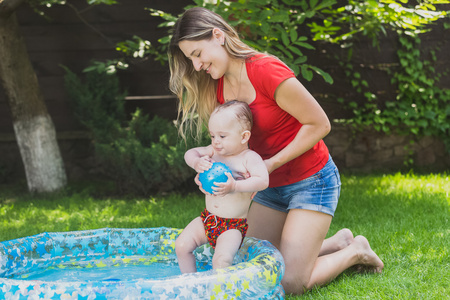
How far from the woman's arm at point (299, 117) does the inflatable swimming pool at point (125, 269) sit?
435mm

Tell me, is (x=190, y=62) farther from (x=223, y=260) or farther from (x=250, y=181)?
(x=223, y=260)

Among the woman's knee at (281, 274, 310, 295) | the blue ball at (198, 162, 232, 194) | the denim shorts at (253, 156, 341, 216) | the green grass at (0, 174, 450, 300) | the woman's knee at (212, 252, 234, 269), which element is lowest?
the green grass at (0, 174, 450, 300)

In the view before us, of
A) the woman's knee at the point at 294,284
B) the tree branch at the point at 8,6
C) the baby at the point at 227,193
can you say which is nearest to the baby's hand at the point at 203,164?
the baby at the point at 227,193

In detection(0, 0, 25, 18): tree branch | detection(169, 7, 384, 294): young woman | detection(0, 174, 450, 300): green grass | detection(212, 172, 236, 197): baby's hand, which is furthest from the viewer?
detection(0, 0, 25, 18): tree branch

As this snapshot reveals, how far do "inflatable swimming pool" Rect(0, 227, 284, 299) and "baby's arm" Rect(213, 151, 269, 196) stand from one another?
1.00 ft

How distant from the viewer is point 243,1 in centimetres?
439

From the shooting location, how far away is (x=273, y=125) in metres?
2.87

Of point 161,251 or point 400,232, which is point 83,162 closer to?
point 161,251

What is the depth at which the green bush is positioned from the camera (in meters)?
5.41

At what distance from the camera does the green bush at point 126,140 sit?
17.7ft

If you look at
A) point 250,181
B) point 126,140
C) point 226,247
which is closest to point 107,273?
point 226,247

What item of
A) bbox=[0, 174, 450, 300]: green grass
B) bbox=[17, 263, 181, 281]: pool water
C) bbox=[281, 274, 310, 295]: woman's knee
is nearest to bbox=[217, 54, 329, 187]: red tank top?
bbox=[281, 274, 310, 295]: woman's knee

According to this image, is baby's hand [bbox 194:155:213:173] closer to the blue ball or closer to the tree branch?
the blue ball

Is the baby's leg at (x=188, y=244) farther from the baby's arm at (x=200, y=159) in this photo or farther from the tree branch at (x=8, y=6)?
the tree branch at (x=8, y=6)
